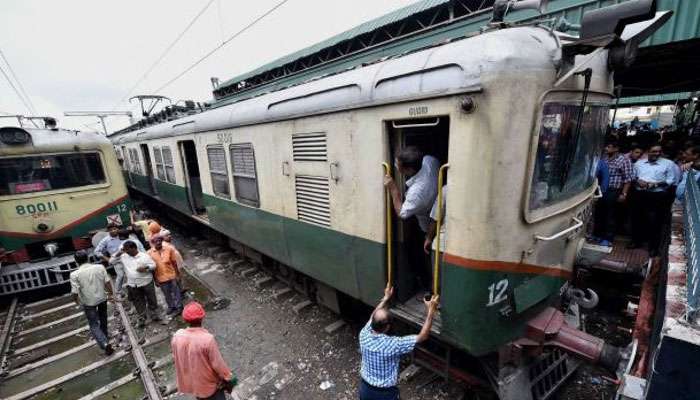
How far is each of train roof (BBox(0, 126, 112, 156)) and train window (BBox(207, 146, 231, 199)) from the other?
2.76m

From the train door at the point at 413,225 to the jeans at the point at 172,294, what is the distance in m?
3.89

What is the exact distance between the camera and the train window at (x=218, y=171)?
19.1 ft

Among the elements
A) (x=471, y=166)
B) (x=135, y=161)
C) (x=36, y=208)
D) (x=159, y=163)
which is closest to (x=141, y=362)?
(x=36, y=208)

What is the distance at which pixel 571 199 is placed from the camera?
2.90 meters

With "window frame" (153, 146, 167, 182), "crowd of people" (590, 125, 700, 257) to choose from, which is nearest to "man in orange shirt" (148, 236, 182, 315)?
"window frame" (153, 146, 167, 182)

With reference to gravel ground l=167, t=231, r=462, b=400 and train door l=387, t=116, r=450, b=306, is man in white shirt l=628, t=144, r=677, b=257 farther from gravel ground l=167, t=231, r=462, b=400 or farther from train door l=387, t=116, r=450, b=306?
gravel ground l=167, t=231, r=462, b=400

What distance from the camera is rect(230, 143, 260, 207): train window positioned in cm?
494

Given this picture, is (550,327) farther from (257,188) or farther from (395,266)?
(257,188)

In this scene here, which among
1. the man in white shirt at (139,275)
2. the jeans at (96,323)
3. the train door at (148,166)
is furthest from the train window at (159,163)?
the jeans at (96,323)

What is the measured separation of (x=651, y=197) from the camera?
563 cm

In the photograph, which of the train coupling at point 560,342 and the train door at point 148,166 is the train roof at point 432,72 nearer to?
the train coupling at point 560,342

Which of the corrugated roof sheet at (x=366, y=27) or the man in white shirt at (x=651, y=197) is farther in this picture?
the corrugated roof sheet at (x=366, y=27)

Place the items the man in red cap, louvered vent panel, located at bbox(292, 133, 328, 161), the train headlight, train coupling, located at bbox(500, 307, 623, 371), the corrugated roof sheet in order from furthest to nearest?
the corrugated roof sheet < the train headlight < louvered vent panel, located at bbox(292, 133, 328, 161) < the man in red cap < train coupling, located at bbox(500, 307, 623, 371)

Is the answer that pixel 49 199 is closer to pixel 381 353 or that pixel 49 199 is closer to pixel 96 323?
pixel 96 323
